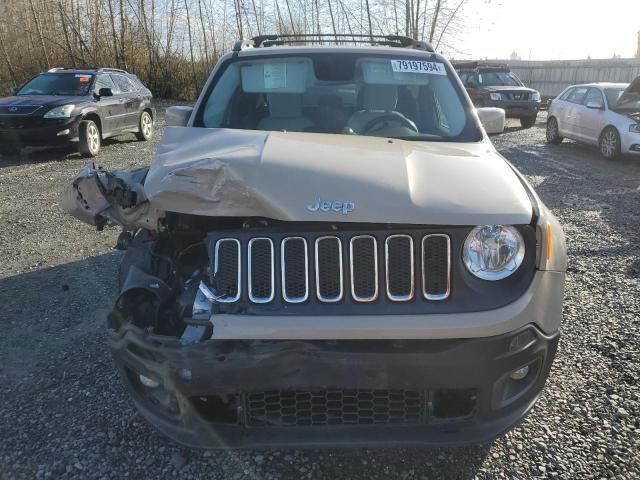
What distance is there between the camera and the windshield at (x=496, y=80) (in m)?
17.4

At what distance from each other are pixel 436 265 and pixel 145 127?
1316 cm

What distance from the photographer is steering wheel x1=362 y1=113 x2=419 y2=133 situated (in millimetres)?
3423

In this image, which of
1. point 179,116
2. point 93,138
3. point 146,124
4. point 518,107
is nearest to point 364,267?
point 179,116

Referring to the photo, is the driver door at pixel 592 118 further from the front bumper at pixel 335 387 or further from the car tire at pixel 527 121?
the front bumper at pixel 335 387

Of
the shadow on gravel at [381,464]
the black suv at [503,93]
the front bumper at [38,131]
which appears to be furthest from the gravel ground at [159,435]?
the black suv at [503,93]

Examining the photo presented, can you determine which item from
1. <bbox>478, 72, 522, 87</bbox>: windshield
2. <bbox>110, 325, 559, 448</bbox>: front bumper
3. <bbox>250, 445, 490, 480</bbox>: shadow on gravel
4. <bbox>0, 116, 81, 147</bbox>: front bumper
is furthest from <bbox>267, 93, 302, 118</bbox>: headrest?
<bbox>478, 72, 522, 87</bbox>: windshield

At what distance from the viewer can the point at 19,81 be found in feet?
67.8

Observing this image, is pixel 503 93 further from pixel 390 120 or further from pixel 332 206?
pixel 332 206

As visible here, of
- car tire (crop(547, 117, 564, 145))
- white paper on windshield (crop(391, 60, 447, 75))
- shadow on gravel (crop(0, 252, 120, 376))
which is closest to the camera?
shadow on gravel (crop(0, 252, 120, 376))

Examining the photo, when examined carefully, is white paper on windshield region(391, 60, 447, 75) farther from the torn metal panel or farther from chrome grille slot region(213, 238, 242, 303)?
chrome grille slot region(213, 238, 242, 303)

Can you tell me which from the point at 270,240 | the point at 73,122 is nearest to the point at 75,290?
the point at 270,240

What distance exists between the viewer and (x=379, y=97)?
11.9ft

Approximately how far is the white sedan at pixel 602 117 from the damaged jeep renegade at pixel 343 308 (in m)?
9.61

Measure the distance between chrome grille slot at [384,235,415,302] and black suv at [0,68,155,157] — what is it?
1000cm
